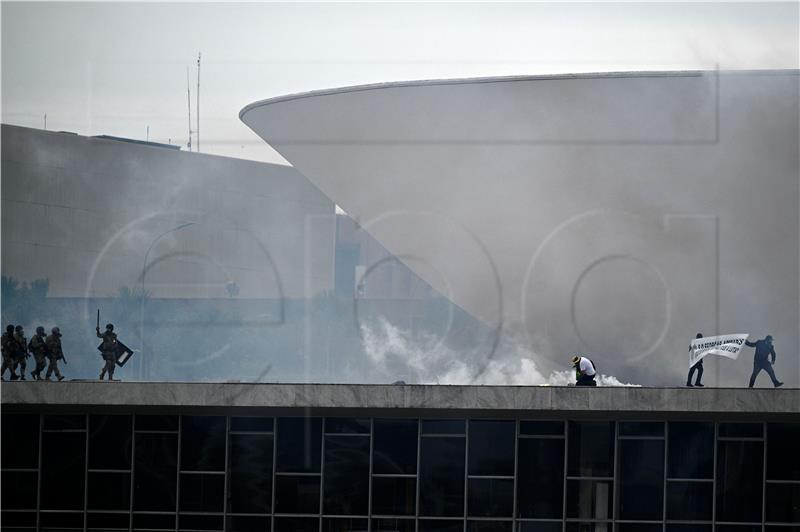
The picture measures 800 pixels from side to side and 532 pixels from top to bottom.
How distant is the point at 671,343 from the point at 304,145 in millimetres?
8279

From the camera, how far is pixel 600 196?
24.2 meters

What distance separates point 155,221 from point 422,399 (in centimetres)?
3182

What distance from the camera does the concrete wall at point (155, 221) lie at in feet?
134

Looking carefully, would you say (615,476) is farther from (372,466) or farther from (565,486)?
(372,466)

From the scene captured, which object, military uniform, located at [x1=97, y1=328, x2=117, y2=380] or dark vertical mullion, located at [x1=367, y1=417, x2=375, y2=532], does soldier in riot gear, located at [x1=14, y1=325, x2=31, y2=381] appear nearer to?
military uniform, located at [x1=97, y1=328, x2=117, y2=380]

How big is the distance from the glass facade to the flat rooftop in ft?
1.38

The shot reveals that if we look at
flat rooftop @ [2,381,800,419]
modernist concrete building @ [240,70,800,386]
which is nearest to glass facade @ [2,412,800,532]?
flat rooftop @ [2,381,800,419]

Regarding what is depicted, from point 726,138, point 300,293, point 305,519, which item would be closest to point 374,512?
point 305,519

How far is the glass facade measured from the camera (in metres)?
18.7

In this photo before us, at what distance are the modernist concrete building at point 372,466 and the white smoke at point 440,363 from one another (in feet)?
19.2

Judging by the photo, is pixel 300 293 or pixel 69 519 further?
pixel 300 293

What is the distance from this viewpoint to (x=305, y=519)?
62.1 feet

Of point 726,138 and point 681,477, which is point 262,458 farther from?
point 726,138

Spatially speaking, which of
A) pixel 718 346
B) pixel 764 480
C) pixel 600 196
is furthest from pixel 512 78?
pixel 764 480
